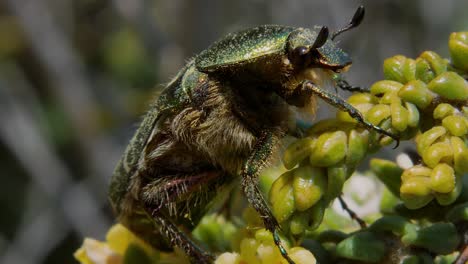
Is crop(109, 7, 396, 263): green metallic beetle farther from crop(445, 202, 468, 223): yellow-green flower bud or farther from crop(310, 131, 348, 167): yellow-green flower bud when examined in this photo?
crop(445, 202, 468, 223): yellow-green flower bud

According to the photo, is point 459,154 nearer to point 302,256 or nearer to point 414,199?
point 414,199

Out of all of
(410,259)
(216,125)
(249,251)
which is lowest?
(410,259)

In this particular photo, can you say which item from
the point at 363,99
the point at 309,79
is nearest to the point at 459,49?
the point at 363,99

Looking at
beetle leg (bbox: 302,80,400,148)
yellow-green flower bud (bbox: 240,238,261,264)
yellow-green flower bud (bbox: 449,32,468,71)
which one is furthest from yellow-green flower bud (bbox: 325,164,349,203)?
yellow-green flower bud (bbox: 449,32,468,71)

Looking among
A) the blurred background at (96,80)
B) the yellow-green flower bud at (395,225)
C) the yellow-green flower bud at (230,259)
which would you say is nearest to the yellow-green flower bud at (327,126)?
the yellow-green flower bud at (395,225)

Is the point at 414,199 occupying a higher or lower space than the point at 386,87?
lower

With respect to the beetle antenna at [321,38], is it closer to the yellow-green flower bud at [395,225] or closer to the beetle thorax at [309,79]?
the beetle thorax at [309,79]
